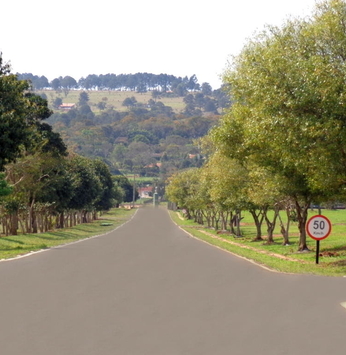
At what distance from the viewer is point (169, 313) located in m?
10.9

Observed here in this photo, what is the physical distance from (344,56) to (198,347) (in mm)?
15816

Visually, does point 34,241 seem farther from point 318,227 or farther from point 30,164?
point 318,227

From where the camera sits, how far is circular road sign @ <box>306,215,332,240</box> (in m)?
20.2

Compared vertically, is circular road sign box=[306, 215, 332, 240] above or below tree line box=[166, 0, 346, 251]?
below

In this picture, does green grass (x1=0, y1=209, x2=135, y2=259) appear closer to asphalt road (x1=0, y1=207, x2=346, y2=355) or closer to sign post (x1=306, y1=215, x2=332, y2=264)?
asphalt road (x1=0, y1=207, x2=346, y2=355)

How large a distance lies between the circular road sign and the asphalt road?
9.96ft

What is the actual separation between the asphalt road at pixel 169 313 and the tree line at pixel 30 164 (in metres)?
13.3

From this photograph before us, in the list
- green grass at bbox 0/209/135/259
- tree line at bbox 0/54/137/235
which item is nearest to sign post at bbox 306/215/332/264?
green grass at bbox 0/209/135/259

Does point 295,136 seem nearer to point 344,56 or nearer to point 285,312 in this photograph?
point 344,56

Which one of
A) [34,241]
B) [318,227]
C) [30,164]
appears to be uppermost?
[30,164]

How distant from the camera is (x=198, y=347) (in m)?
8.30

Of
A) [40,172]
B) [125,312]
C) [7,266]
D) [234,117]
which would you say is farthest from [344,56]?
[40,172]

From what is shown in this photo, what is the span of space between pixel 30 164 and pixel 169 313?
1513 inches

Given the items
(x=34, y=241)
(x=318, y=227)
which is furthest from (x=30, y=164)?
(x=318, y=227)
